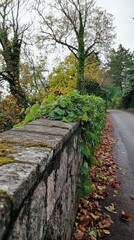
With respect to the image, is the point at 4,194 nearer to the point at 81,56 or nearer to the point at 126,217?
the point at 126,217

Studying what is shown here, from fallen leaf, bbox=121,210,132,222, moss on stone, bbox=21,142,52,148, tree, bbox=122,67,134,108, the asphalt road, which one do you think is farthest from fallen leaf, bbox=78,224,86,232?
tree, bbox=122,67,134,108

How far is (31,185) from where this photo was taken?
3.99ft

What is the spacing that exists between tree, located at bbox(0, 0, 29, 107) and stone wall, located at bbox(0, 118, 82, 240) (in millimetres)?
12967

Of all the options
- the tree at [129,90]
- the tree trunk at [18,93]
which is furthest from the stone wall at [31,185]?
the tree at [129,90]

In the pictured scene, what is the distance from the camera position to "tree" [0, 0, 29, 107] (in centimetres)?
1552

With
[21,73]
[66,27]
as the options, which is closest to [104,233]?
[21,73]

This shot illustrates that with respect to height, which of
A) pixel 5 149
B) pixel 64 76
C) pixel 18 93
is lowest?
pixel 5 149

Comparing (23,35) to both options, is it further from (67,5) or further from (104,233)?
(104,233)

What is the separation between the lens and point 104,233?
3.19 m

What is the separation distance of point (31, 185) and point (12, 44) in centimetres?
1956

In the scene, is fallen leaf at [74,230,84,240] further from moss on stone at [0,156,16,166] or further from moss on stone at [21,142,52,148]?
moss on stone at [0,156,16,166]

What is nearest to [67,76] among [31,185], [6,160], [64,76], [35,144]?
[64,76]

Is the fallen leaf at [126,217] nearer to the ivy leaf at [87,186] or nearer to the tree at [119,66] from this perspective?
the ivy leaf at [87,186]

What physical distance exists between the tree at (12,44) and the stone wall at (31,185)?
1297cm
